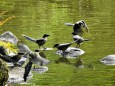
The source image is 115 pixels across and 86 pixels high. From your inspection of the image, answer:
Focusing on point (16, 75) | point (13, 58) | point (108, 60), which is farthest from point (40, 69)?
point (108, 60)

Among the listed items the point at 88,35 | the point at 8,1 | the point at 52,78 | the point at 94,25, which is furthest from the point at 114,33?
the point at 8,1

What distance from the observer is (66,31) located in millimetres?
19297

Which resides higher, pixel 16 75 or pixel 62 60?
pixel 16 75

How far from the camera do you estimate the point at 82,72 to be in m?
12.4

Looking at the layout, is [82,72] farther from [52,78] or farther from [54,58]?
[54,58]

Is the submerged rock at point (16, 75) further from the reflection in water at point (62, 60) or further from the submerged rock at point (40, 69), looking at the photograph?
the reflection in water at point (62, 60)

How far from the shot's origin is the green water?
1176 centimetres

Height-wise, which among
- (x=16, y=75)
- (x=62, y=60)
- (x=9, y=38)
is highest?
(x=16, y=75)

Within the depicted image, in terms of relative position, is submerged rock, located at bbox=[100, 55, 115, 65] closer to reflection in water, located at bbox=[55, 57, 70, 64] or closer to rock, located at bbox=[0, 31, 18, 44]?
reflection in water, located at bbox=[55, 57, 70, 64]

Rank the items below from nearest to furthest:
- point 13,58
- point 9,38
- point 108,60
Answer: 1. point 13,58
2. point 108,60
3. point 9,38

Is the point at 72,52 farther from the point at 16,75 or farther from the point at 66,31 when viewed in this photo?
the point at 66,31

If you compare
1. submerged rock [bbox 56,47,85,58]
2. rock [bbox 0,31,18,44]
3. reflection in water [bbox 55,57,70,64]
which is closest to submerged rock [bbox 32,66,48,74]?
reflection in water [bbox 55,57,70,64]

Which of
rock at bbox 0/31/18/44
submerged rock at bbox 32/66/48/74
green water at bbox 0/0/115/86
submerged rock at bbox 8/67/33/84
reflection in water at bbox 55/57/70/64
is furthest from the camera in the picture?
rock at bbox 0/31/18/44

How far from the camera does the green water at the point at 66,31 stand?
11.8 meters
